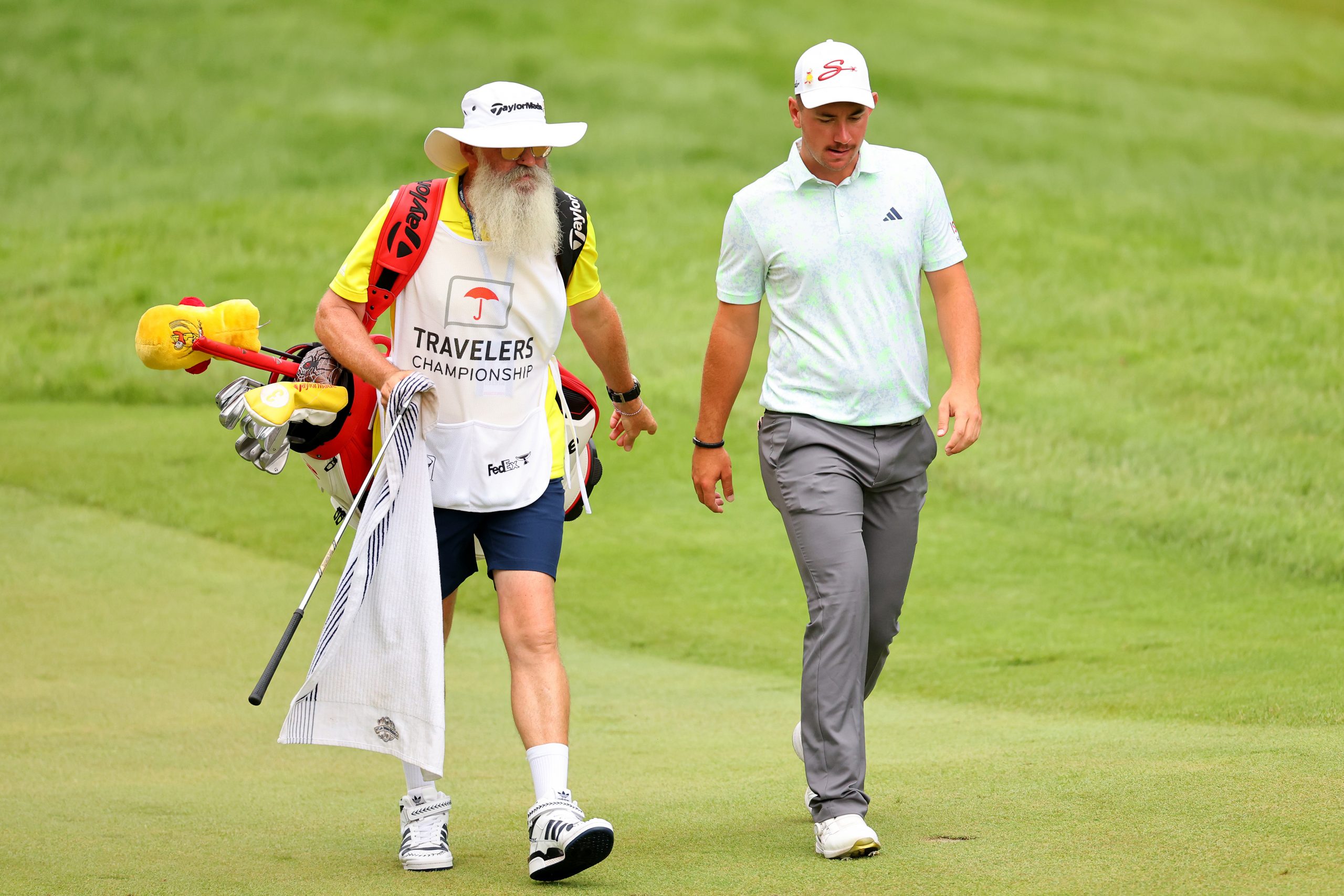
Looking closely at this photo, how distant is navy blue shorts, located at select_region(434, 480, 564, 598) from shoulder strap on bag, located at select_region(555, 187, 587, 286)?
0.61 m

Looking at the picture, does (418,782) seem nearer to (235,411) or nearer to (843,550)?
(235,411)

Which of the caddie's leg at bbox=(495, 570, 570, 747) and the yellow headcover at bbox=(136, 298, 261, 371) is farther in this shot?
the yellow headcover at bbox=(136, 298, 261, 371)

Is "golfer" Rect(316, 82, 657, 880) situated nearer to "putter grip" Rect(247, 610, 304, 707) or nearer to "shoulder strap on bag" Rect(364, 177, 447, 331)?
"shoulder strap on bag" Rect(364, 177, 447, 331)

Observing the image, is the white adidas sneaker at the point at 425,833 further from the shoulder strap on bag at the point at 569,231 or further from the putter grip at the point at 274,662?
the shoulder strap on bag at the point at 569,231

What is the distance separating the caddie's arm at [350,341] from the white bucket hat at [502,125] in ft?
1.62

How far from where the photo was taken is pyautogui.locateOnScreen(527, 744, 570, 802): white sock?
13.3 ft

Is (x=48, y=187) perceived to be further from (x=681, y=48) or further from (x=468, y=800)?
(x=468, y=800)

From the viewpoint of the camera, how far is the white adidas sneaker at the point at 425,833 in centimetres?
421

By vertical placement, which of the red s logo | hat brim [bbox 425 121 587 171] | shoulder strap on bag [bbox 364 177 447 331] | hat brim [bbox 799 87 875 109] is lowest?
shoulder strap on bag [bbox 364 177 447 331]

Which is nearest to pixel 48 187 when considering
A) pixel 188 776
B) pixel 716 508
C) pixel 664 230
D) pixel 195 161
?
pixel 195 161

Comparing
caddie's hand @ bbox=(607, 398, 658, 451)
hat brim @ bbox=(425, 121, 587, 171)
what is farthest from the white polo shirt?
caddie's hand @ bbox=(607, 398, 658, 451)

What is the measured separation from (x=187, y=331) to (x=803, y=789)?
2.35 meters

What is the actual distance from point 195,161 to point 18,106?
10.4 ft

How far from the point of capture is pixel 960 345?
449 centimetres
